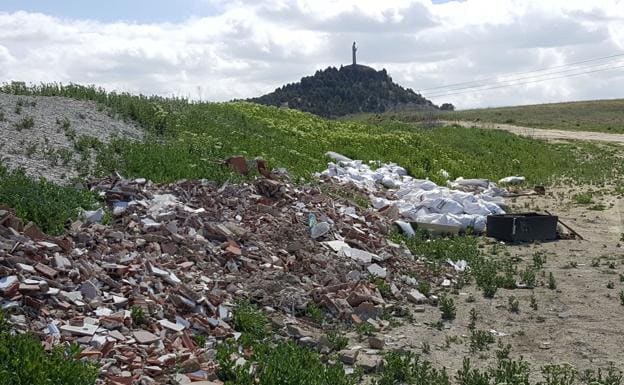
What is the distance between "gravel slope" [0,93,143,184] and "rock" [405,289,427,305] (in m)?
5.10

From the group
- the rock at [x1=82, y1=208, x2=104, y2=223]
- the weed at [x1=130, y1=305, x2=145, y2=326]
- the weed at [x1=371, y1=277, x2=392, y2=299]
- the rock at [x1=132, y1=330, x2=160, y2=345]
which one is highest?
the rock at [x1=82, y1=208, x2=104, y2=223]

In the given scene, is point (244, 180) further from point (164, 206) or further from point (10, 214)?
point (10, 214)

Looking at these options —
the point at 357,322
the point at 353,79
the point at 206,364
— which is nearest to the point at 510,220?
the point at 357,322

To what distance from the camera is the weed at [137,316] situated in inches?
263

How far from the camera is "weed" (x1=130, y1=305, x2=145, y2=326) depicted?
263 inches

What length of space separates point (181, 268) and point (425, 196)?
276 inches

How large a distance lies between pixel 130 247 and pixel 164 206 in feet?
4.87

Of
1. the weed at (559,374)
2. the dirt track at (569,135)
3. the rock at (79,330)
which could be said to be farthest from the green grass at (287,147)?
the dirt track at (569,135)

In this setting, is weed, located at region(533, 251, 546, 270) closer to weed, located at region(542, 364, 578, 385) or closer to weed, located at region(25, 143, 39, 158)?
weed, located at region(542, 364, 578, 385)

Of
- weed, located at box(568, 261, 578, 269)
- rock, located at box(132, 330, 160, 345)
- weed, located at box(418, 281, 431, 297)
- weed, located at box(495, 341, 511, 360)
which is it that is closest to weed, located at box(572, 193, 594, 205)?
weed, located at box(568, 261, 578, 269)

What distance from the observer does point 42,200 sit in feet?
28.8

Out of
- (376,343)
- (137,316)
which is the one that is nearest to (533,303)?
(376,343)

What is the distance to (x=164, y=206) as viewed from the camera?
955 centimetres

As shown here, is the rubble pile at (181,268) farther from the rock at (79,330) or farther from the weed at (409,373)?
the weed at (409,373)
